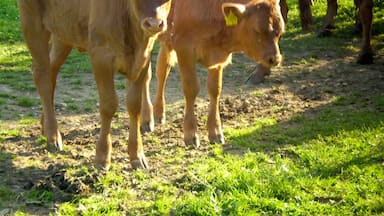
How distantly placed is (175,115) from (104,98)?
2654 millimetres

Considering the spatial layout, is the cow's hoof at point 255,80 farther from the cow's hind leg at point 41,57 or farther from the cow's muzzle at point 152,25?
the cow's muzzle at point 152,25

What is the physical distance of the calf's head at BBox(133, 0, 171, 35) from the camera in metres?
5.53

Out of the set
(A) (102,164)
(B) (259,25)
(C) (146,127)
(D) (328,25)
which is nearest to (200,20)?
(B) (259,25)

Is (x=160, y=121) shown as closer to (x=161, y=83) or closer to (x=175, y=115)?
(x=175, y=115)

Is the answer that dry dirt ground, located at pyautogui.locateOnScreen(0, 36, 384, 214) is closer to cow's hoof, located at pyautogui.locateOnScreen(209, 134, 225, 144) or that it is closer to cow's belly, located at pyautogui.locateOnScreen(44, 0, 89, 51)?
cow's hoof, located at pyautogui.locateOnScreen(209, 134, 225, 144)

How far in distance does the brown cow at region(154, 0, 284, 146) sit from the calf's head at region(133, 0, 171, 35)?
1330 mm

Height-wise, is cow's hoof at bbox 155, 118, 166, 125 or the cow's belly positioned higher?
the cow's belly

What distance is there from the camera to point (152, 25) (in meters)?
5.50

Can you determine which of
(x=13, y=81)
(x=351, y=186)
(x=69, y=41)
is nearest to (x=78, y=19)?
(x=69, y=41)

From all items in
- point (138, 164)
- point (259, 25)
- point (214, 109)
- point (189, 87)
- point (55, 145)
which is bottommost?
point (138, 164)

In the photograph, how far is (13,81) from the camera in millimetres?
10227

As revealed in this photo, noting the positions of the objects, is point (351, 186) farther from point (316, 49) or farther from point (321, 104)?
point (316, 49)

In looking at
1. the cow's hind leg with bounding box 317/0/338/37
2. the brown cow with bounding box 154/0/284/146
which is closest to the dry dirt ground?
the brown cow with bounding box 154/0/284/146

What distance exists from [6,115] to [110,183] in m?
3.06
